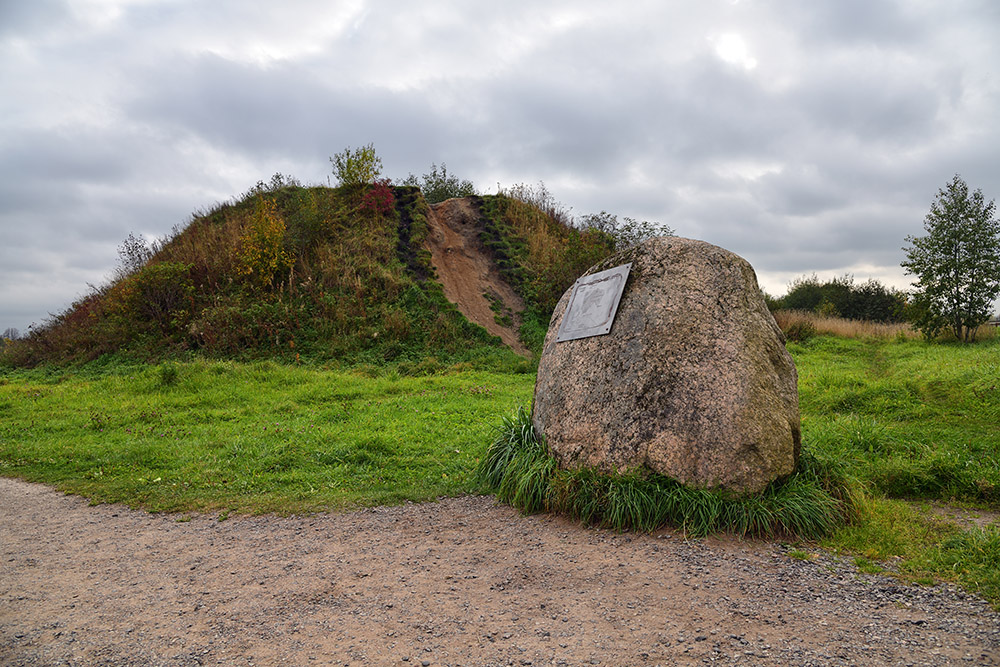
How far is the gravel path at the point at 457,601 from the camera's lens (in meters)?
3.43

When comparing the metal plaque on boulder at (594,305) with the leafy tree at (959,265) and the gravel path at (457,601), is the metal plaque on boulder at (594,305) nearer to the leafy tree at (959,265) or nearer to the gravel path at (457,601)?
the gravel path at (457,601)

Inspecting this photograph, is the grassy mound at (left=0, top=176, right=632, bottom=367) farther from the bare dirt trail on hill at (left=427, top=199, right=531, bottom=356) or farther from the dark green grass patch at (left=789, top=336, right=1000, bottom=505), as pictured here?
the dark green grass patch at (left=789, top=336, right=1000, bottom=505)

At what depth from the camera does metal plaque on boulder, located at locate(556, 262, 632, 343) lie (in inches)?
237

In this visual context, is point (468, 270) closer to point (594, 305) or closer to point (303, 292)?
point (303, 292)

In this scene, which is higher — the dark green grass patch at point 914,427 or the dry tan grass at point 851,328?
the dry tan grass at point 851,328

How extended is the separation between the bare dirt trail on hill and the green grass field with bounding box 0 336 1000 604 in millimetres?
6744

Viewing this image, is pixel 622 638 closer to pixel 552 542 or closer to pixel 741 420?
pixel 552 542

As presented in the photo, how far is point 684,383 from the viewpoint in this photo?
209 inches

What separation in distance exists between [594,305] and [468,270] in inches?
720

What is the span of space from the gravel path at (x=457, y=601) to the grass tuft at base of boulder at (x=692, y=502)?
18cm

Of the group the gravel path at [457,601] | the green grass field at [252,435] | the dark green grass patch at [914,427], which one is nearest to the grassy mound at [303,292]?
the green grass field at [252,435]

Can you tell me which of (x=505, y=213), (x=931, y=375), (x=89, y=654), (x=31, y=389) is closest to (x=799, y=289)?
(x=505, y=213)

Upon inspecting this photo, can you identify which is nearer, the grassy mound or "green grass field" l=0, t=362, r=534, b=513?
"green grass field" l=0, t=362, r=534, b=513

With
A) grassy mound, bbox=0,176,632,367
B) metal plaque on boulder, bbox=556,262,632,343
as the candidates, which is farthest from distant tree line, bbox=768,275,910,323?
metal plaque on boulder, bbox=556,262,632,343
